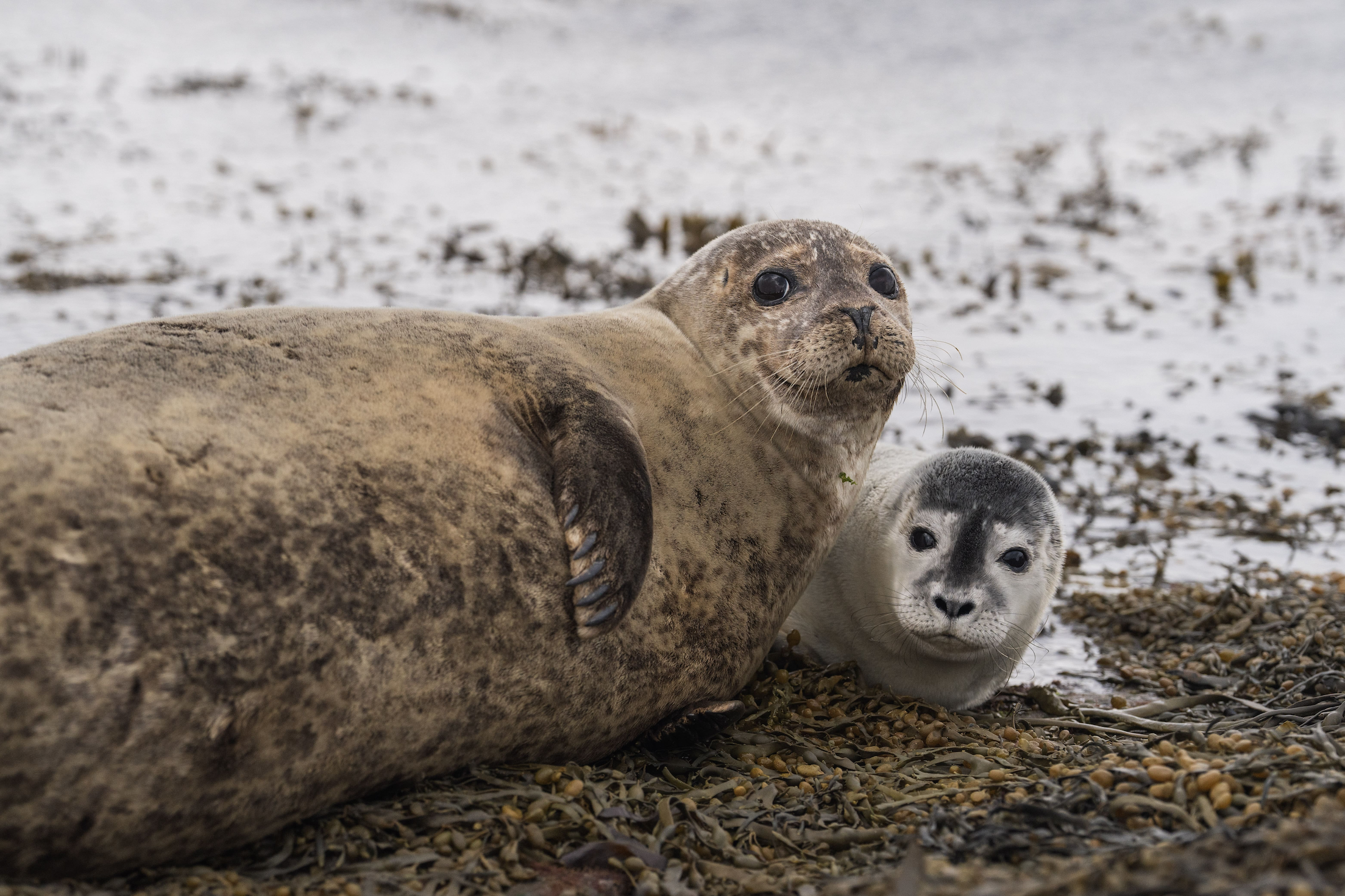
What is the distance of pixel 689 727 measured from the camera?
2.84 meters

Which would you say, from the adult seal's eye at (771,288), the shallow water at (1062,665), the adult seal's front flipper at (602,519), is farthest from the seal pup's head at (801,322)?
the shallow water at (1062,665)

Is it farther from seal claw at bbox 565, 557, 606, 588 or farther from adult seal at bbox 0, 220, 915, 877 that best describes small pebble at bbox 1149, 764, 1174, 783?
seal claw at bbox 565, 557, 606, 588

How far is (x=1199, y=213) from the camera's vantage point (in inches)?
507

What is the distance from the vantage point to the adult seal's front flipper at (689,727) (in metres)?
2.84

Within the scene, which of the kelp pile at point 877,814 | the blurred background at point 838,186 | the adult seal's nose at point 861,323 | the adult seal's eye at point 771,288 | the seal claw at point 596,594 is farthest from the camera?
the blurred background at point 838,186

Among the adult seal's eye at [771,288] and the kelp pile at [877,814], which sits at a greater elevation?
the adult seal's eye at [771,288]

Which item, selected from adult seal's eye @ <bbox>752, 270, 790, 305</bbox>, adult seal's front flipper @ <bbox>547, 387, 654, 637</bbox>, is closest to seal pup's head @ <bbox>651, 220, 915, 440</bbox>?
adult seal's eye @ <bbox>752, 270, 790, 305</bbox>

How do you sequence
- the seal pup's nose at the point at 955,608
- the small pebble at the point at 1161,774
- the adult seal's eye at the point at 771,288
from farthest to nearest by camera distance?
the adult seal's eye at the point at 771,288, the seal pup's nose at the point at 955,608, the small pebble at the point at 1161,774

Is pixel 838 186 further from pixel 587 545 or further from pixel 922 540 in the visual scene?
pixel 587 545

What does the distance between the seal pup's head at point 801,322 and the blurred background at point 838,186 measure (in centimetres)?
88

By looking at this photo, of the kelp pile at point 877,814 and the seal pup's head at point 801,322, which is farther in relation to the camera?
the seal pup's head at point 801,322

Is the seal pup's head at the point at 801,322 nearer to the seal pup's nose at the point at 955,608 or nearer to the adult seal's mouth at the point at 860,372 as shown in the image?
the adult seal's mouth at the point at 860,372

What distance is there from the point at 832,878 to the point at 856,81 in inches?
813

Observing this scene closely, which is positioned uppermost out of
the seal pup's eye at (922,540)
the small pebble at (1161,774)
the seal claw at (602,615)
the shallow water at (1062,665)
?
the seal claw at (602,615)
